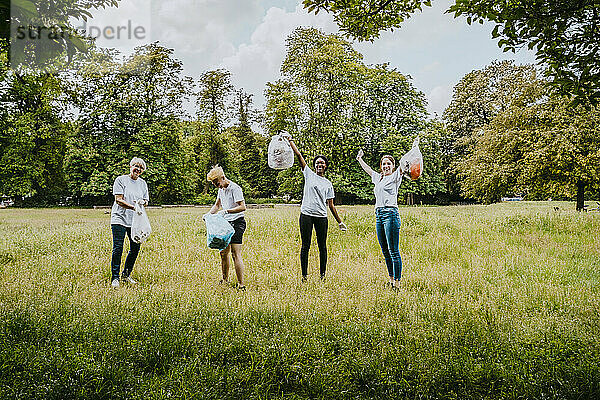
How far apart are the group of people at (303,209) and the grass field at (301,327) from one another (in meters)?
0.40

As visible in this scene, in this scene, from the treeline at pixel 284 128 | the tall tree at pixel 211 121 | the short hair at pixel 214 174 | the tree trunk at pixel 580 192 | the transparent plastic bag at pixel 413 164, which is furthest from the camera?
the tall tree at pixel 211 121

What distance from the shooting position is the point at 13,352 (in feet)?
12.5

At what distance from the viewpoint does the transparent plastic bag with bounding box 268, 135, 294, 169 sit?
6664 millimetres

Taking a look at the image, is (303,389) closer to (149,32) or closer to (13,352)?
(13,352)

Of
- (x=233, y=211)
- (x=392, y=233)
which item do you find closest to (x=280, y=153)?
(x=233, y=211)

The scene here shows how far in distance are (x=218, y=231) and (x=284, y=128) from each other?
18.1m

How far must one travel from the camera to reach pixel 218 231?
626 centimetres

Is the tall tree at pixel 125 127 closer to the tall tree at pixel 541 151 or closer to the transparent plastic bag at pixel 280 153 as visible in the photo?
the tall tree at pixel 541 151

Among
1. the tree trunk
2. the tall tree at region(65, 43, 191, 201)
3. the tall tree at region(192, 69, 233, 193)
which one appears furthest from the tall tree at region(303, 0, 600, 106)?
the tall tree at region(192, 69, 233, 193)

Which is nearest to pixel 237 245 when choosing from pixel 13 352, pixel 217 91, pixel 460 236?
pixel 13 352

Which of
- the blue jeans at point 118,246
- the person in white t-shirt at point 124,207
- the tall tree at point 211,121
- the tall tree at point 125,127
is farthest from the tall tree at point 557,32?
the tall tree at point 211,121

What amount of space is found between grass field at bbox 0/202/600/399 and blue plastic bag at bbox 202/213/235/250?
781 mm

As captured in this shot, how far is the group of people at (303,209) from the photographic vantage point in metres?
6.68

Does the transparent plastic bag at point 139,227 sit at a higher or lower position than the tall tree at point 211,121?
lower
